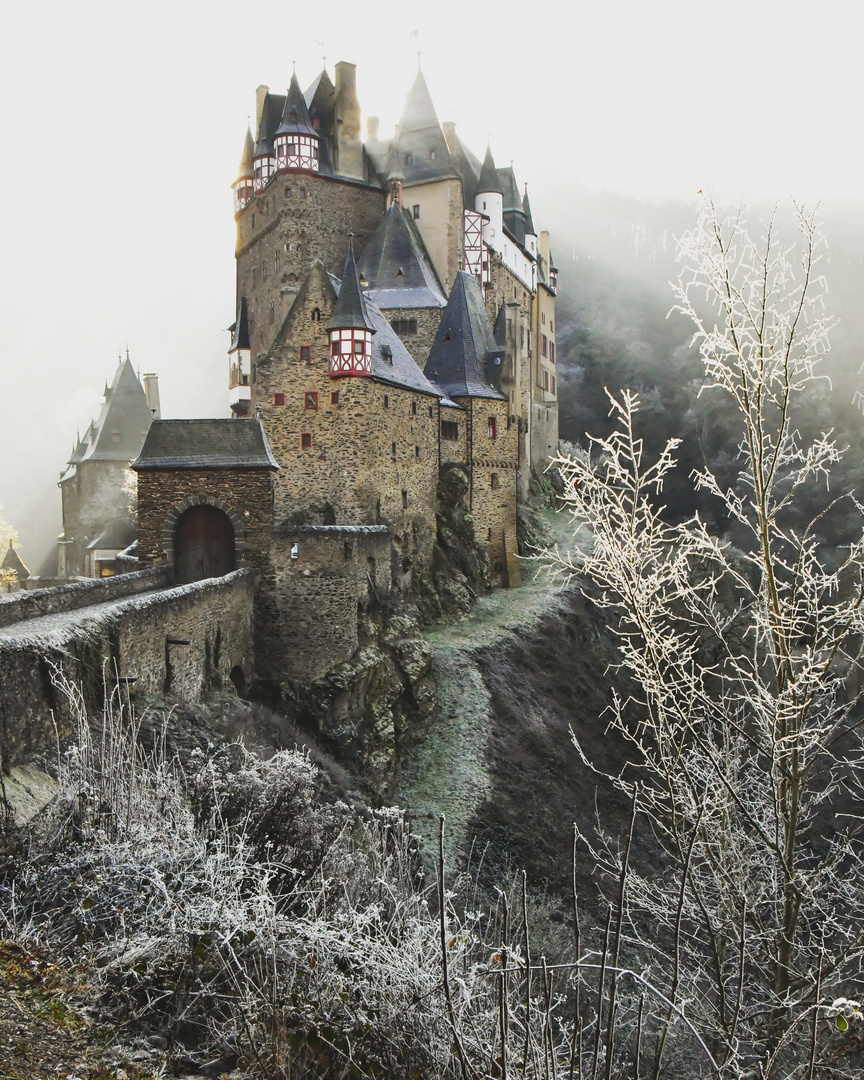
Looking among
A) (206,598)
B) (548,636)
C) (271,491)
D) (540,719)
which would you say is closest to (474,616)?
(548,636)

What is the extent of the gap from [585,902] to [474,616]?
40.4ft

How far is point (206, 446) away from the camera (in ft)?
66.6

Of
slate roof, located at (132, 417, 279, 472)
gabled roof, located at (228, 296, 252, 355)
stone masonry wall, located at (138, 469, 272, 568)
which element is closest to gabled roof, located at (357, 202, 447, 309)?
gabled roof, located at (228, 296, 252, 355)

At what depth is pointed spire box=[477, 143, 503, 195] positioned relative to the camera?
41.5 metres

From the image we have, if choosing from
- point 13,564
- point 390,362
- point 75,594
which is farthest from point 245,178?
point 75,594

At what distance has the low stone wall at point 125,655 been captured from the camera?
9.53m

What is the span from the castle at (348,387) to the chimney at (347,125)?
0.08 metres

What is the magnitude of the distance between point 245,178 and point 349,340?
2067cm

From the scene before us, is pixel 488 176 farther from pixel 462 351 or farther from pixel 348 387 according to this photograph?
pixel 348 387

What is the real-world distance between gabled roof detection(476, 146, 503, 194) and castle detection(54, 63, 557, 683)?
0.10 metres

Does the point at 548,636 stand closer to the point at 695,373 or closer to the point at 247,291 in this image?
the point at 247,291

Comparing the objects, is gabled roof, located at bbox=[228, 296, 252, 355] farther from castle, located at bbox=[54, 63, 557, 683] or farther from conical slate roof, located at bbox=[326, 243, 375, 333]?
conical slate roof, located at bbox=[326, 243, 375, 333]

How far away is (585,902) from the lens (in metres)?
18.3

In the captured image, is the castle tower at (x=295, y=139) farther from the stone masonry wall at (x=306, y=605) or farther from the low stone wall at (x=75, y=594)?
the low stone wall at (x=75, y=594)
